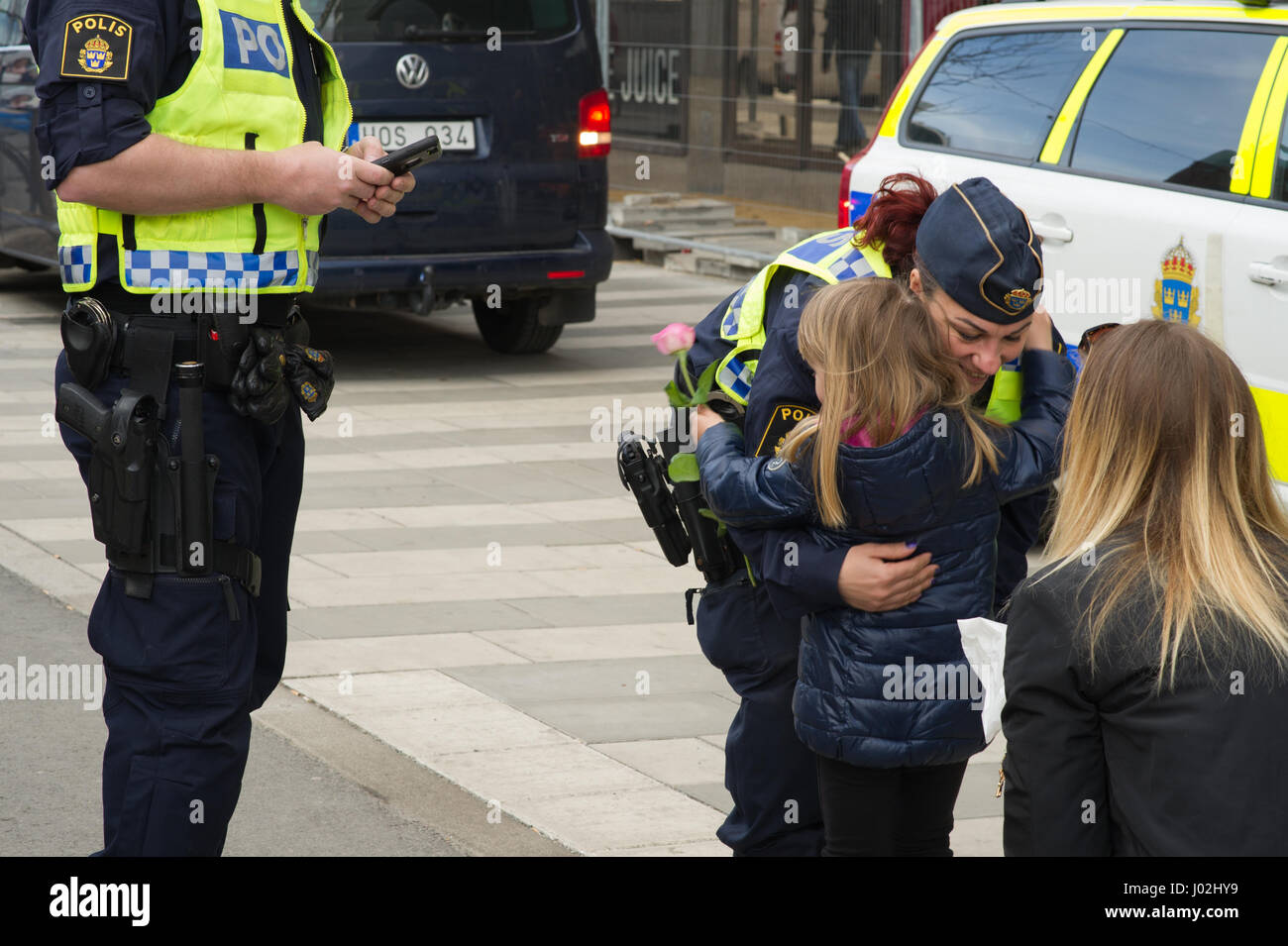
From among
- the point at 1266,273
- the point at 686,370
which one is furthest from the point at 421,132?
the point at 686,370

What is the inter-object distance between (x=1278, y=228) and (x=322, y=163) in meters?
3.19

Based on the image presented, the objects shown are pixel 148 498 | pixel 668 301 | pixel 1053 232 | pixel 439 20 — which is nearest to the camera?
pixel 148 498

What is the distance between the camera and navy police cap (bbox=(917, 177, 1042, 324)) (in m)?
2.84

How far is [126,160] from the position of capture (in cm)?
292

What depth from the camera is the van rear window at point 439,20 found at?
920cm

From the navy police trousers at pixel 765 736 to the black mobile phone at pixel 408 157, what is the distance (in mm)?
942

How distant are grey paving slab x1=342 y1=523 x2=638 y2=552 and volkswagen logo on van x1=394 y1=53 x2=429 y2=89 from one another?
327 centimetres

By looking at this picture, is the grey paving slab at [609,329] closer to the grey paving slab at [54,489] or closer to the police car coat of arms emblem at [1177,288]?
the grey paving slab at [54,489]

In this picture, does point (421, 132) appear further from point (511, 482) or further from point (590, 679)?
point (590, 679)

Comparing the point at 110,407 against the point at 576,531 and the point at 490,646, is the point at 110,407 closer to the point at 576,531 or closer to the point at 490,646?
the point at 490,646

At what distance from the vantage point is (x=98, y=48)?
289 cm

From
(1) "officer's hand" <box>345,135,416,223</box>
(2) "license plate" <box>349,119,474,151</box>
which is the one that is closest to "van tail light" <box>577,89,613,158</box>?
(2) "license plate" <box>349,119,474,151</box>

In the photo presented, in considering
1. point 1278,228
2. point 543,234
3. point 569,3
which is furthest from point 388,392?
point 1278,228

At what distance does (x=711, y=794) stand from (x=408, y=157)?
73.3 inches
